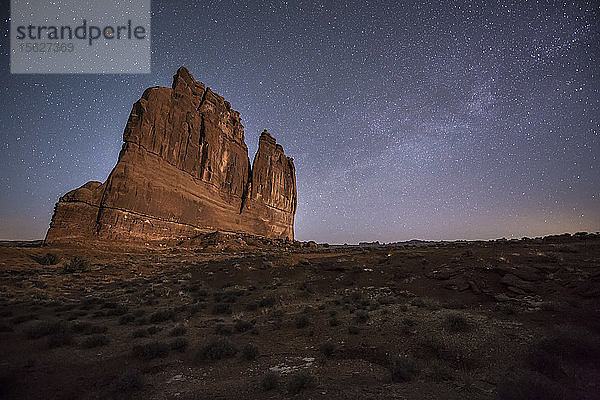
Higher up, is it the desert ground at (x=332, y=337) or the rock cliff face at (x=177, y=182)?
the rock cliff face at (x=177, y=182)

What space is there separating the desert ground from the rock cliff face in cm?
2151

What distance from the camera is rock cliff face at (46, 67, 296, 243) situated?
1300 inches

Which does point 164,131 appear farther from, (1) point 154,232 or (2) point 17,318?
(2) point 17,318

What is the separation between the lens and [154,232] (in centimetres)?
3853

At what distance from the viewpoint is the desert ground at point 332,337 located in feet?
15.1

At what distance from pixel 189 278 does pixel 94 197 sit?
2488 centimetres

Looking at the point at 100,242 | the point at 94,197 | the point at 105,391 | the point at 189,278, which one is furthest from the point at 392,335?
the point at 94,197

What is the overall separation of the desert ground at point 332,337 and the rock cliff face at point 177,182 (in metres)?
21.5

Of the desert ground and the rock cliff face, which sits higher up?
the rock cliff face

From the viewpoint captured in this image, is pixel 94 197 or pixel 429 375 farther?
pixel 94 197

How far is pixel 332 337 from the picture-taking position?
276 inches

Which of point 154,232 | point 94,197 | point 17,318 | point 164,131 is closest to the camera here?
point 17,318

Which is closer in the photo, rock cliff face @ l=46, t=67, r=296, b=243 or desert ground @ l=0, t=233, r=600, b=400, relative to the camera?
desert ground @ l=0, t=233, r=600, b=400

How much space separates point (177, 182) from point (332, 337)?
142 ft
